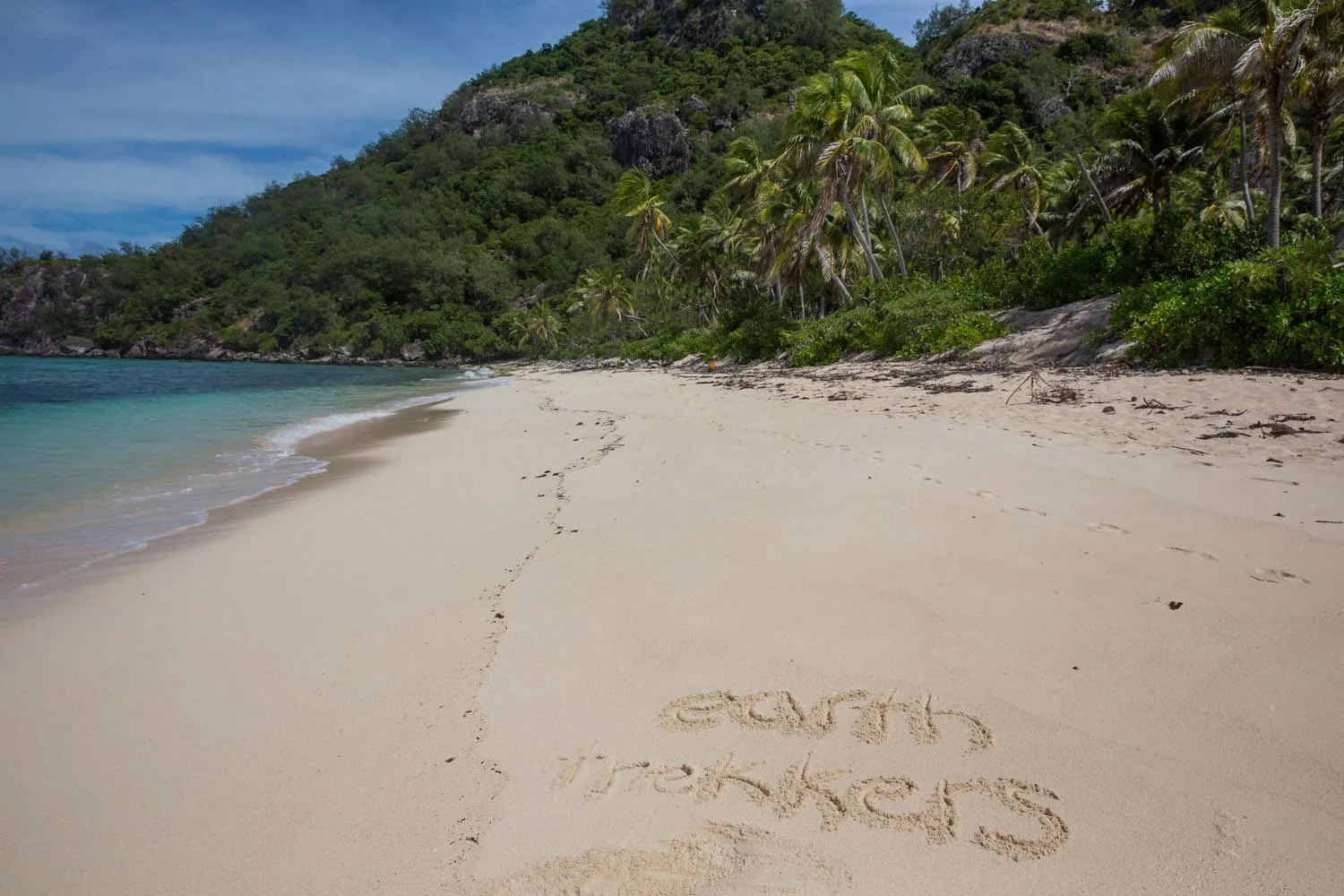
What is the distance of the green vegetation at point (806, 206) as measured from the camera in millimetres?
14695

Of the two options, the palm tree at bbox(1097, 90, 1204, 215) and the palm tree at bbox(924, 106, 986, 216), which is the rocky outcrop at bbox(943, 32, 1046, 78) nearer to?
the palm tree at bbox(924, 106, 986, 216)

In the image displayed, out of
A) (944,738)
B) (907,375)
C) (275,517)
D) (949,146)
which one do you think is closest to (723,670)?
(944,738)

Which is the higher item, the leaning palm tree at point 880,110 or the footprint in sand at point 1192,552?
the leaning palm tree at point 880,110

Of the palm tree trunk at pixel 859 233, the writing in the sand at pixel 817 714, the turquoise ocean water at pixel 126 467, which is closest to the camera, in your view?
the writing in the sand at pixel 817 714

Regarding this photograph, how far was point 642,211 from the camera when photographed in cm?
3788

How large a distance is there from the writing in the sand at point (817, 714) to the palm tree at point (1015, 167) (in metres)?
36.6

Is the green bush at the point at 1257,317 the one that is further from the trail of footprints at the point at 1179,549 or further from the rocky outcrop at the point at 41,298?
the rocky outcrop at the point at 41,298

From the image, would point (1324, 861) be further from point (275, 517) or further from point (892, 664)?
point (275, 517)

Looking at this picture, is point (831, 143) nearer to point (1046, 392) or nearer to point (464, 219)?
point (1046, 392)

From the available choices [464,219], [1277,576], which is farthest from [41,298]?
[1277,576]

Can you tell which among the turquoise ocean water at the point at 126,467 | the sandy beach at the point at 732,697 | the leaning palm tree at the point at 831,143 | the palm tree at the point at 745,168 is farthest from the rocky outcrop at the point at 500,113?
the sandy beach at the point at 732,697

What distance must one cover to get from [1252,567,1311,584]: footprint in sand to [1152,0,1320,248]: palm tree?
50.8ft

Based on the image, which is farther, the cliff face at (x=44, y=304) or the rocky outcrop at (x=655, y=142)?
the cliff face at (x=44, y=304)

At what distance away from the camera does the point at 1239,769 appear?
1.80m
